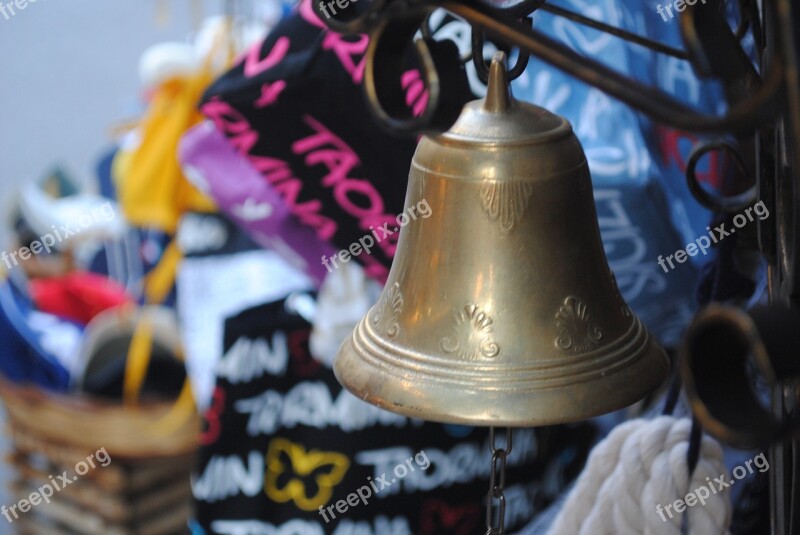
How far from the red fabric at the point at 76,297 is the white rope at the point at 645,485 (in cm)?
134

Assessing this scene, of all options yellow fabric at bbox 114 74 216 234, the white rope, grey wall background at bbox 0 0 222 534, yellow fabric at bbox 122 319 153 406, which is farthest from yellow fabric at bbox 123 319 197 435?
grey wall background at bbox 0 0 222 534

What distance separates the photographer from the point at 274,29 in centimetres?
128

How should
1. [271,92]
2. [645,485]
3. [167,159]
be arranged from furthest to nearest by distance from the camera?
1. [167,159]
2. [271,92]
3. [645,485]

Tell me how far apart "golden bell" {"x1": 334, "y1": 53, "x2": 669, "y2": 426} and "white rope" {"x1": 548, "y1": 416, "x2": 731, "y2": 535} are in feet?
0.78

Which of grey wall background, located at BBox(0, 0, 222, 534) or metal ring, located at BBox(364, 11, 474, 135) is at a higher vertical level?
metal ring, located at BBox(364, 11, 474, 135)

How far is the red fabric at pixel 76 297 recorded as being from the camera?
6.84 feet

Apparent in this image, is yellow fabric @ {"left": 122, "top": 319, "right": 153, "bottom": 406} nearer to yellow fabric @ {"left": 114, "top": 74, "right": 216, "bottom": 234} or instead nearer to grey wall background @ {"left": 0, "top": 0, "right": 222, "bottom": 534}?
yellow fabric @ {"left": 114, "top": 74, "right": 216, "bottom": 234}

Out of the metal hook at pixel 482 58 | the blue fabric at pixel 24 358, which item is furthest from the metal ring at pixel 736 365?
the blue fabric at pixel 24 358

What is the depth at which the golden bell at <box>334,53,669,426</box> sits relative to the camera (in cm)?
64

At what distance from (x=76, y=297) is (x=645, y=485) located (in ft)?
4.86

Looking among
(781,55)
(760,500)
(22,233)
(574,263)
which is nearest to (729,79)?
(781,55)

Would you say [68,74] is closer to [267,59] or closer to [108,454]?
[108,454]

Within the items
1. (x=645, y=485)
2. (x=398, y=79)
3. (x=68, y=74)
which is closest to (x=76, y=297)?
(x=645, y=485)

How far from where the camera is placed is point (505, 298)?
2.20 feet
